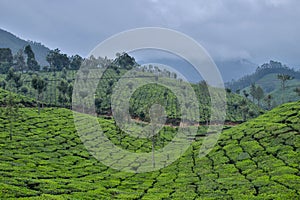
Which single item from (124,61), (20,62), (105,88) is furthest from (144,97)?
(20,62)

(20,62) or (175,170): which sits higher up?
(20,62)

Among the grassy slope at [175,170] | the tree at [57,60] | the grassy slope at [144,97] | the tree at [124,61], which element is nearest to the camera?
the grassy slope at [175,170]

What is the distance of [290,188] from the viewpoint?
109ft

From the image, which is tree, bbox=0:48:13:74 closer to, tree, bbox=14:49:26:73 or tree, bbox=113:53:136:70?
tree, bbox=14:49:26:73

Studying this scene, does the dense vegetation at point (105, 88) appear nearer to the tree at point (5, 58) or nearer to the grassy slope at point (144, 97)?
the grassy slope at point (144, 97)

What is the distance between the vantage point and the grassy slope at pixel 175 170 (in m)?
33.2

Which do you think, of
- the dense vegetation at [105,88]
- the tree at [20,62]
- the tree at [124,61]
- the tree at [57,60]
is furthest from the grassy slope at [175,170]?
the tree at [124,61]

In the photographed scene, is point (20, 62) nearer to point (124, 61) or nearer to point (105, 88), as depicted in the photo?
point (124, 61)

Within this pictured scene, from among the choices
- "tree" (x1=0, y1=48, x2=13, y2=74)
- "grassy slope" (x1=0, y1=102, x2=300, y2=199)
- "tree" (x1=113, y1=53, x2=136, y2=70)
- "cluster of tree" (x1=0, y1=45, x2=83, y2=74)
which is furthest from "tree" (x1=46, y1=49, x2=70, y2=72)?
"grassy slope" (x1=0, y1=102, x2=300, y2=199)

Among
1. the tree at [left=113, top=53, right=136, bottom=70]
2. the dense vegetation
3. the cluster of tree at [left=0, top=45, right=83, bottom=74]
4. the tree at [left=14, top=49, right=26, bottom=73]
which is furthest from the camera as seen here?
the tree at [left=113, top=53, right=136, bottom=70]

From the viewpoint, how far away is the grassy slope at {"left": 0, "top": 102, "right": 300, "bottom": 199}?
33250 millimetres

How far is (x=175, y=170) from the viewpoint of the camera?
4866 cm

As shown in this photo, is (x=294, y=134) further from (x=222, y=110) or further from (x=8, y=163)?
(x=222, y=110)

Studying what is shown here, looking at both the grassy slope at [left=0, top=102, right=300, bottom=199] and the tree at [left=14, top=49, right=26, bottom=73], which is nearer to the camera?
the grassy slope at [left=0, top=102, right=300, bottom=199]
